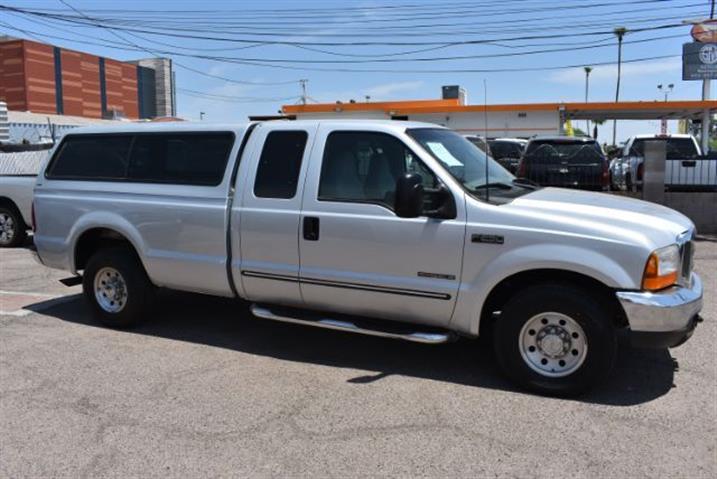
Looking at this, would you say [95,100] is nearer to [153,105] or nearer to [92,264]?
[153,105]

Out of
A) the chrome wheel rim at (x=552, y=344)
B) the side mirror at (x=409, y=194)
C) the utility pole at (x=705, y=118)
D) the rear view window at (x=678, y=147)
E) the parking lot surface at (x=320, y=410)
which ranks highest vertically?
the utility pole at (x=705, y=118)

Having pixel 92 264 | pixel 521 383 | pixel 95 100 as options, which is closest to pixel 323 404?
pixel 521 383

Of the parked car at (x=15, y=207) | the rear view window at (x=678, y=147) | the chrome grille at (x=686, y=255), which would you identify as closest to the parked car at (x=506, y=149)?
the rear view window at (x=678, y=147)

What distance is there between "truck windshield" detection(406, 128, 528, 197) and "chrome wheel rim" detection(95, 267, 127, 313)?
3.27 m

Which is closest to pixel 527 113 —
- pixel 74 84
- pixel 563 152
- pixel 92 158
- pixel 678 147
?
pixel 678 147

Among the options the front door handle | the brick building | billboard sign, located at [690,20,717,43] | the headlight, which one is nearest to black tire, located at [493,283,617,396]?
the headlight

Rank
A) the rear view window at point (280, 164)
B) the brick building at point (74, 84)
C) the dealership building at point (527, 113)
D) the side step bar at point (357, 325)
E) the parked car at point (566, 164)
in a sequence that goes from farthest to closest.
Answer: the brick building at point (74, 84) < the dealership building at point (527, 113) < the parked car at point (566, 164) < the rear view window at point (280, 164) < the side step bar at point (357, 325)

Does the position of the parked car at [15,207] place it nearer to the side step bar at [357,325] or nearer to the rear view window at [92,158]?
the rear view window at [92,158]

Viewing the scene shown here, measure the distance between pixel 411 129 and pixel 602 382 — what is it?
231 cm

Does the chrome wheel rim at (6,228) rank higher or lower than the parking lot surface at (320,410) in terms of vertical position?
higher

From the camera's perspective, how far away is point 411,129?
203 inches

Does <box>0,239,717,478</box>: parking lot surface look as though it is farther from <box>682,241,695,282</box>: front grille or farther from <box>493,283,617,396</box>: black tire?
<box>682,241,695,282</box>: front grille

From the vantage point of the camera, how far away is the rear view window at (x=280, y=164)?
537cm

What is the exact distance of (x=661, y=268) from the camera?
430cm
